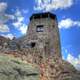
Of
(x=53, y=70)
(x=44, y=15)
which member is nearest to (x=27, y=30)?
(x=44, y=15)

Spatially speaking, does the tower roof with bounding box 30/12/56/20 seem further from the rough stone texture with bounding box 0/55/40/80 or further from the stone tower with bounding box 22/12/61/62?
the rough stone texture with bounding box 0/55/40/80

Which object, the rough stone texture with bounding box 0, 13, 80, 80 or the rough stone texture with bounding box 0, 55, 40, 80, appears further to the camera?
the rough stone texture with bounding box 0, 13, 80, 80

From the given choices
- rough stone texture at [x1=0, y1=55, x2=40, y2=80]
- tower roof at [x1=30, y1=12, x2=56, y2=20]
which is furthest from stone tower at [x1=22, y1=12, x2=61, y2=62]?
rough stone texture at [x1=0, y1=55, x2=40, y2=80]

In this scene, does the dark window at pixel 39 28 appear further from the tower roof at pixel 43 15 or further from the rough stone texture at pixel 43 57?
the tower roof at pixel 43 15

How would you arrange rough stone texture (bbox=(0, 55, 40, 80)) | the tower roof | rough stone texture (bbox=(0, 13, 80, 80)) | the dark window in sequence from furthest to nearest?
the tower roof
the dark window
rough stone texture (bbox=(0, 13, 80, 80))
rough stone texture (bbox=(0, 55, 40, 80))

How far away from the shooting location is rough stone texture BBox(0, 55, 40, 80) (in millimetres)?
15070

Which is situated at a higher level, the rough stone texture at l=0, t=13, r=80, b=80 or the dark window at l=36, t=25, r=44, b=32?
the dark window at l=36, t=25, r=44, b=32

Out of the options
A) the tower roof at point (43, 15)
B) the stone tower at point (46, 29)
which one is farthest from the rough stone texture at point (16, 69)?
the tower roof at point (43, 15)

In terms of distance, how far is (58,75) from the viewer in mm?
21109

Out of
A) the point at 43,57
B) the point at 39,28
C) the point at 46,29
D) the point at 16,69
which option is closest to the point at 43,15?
the point at 39,28

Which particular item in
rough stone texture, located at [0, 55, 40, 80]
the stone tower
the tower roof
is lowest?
rough stone texture, located at [0, 55, 40, 80]

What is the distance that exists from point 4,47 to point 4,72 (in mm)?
4949

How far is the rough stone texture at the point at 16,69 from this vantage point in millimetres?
15070

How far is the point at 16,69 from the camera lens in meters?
15.8
